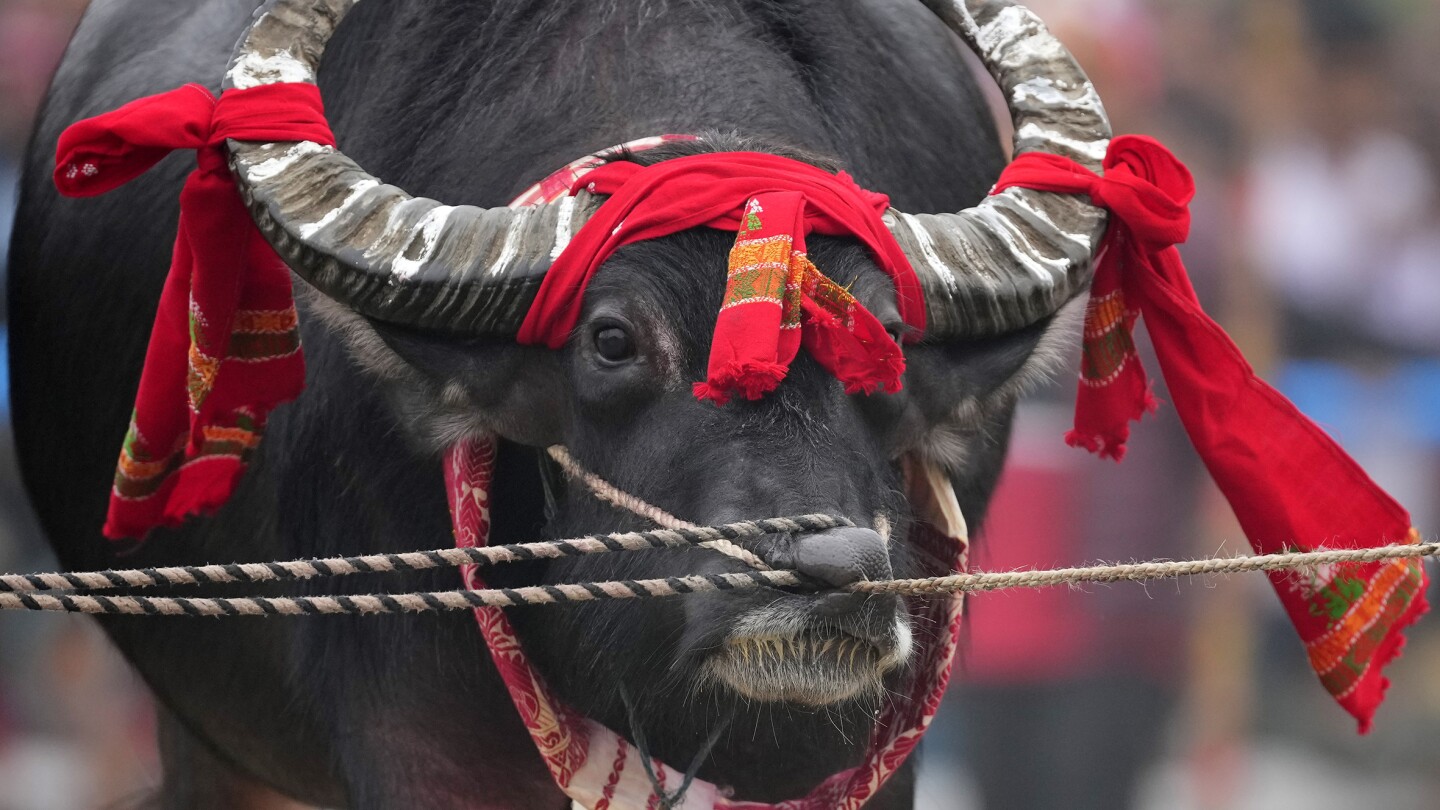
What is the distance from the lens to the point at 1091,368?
315 centimetres

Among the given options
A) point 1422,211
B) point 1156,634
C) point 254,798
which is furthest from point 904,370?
point 1422,211

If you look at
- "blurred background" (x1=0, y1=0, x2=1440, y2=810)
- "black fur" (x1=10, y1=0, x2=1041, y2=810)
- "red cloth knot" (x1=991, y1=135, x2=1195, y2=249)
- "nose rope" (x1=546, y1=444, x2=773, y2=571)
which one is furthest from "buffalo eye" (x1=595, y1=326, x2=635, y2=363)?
"blurred background" (x1=0, y1=0, x2=1440, y2=810)

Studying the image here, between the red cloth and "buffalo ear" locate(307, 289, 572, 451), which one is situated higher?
the red cloth

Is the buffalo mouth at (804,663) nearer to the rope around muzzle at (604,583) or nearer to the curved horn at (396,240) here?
the rope around muzzle at (604,583)

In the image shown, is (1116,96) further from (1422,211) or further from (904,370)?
(904,370)

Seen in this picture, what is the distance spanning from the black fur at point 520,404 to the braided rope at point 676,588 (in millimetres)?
60

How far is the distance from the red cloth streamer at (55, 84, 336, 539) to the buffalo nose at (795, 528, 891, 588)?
998 mm

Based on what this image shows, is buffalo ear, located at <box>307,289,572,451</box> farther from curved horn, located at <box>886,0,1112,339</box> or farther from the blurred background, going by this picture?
the blurred background

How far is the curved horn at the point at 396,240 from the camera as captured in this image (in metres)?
2.67

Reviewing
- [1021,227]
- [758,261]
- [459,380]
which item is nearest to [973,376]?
[1021,227]

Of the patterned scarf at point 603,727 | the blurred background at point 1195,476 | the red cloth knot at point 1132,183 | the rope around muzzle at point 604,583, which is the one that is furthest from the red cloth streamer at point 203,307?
the blurred background at point 1195,476

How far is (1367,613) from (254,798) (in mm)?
2684

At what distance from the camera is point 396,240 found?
8.89ft

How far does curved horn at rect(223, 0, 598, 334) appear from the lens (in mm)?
2668
